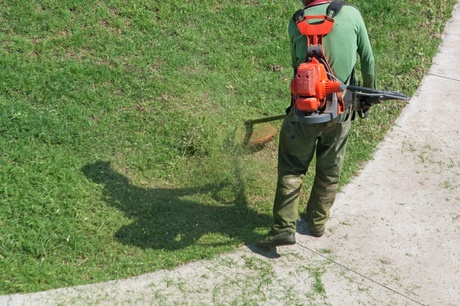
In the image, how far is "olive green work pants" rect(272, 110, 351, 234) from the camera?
15.6 ft

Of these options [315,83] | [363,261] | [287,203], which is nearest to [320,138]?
[287,203]

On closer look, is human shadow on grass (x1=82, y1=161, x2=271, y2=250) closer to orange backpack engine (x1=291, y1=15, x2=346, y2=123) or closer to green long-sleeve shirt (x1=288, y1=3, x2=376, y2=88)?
orange backpack engine (x1=291, y1=15, x2=346, y2=123)

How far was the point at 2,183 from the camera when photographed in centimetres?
527

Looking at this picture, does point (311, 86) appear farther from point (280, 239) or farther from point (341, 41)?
A: point (280, 239)

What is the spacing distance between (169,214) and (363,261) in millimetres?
1446

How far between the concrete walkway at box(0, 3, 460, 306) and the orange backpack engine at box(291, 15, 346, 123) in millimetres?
1109

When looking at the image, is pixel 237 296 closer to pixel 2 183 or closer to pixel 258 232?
pixel 258 232

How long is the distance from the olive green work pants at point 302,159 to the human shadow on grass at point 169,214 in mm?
424

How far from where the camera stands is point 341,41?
454 cm

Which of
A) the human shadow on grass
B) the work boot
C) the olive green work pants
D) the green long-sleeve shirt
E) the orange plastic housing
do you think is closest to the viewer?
the orange plastic housing

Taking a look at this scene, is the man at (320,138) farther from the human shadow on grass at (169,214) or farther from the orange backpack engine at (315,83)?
the human shadow on grass at (169,214)

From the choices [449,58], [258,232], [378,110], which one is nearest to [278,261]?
[258,232]

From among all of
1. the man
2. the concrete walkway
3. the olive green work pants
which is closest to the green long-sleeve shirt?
the man

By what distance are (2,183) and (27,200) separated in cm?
27
